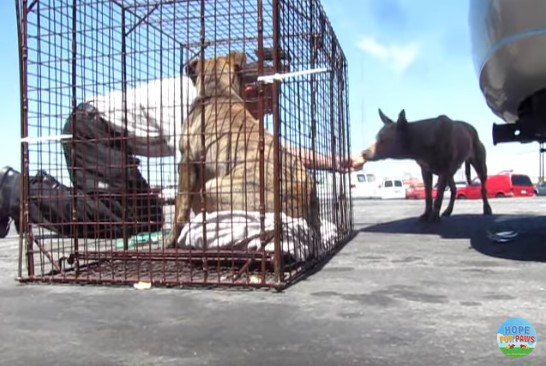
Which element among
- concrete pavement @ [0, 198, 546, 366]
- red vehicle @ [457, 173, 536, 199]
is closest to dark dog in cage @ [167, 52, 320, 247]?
concrete pavement @ [0, 198, 546, 366]

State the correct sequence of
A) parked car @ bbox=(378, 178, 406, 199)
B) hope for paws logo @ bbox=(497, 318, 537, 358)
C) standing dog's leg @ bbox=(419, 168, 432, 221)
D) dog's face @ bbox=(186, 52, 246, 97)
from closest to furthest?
hope for paws logo @ bbox=(497, 318, 537, 358) < dog's face @ bbox=(186, 52, 246, 97) < standing dog's leg @ bbox=(419, 168, 432, 221) < parked car @ bbox=(378, 178, 406, 199)

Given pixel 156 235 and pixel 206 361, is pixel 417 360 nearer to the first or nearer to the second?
pixel 206 361

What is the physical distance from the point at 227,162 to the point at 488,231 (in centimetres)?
413

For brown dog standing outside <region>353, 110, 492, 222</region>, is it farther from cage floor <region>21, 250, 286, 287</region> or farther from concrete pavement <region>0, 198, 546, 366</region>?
cage floor <region>21, 250, 286, 287</region>

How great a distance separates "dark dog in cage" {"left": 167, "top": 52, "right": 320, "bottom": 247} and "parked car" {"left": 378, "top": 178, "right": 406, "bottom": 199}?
116ft

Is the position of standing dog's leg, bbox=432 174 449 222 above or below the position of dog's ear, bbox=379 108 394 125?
below

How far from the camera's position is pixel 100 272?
601 centimetres

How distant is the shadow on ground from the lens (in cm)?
666

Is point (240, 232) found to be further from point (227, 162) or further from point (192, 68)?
point (192, 68)

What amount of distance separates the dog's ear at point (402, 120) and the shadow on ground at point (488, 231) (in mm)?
1660

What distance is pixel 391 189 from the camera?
4206cm

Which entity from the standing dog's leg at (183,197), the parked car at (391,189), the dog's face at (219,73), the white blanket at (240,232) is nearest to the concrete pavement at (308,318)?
Answer: the white blanket at (240,232)

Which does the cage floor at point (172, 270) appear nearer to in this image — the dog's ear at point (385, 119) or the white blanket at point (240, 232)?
the white blanket at point (240, 232)

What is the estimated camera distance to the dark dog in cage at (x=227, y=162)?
5.95 metres
